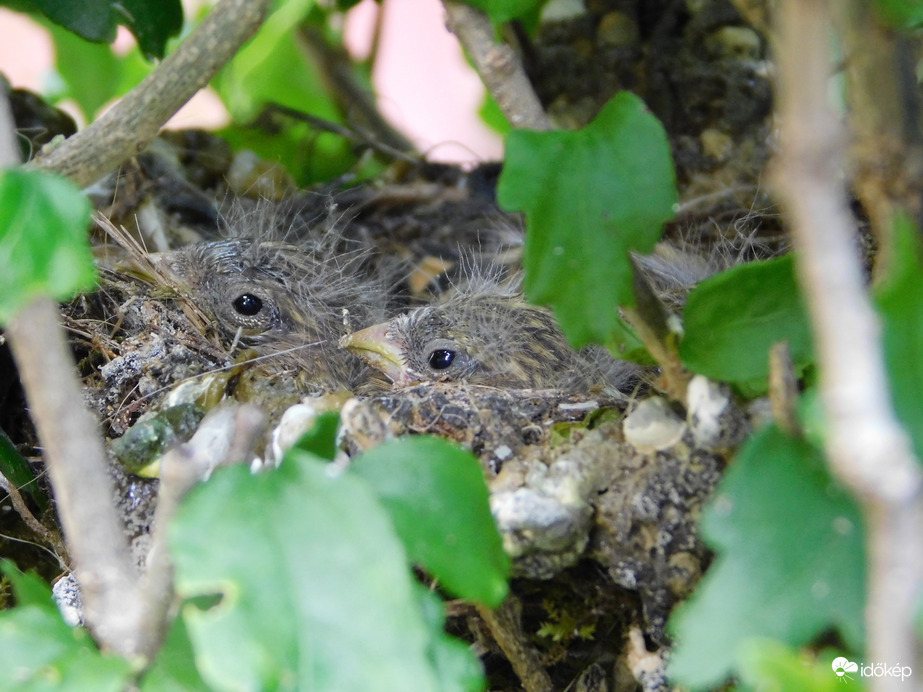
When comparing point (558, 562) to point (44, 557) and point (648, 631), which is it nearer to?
point (648, 631)

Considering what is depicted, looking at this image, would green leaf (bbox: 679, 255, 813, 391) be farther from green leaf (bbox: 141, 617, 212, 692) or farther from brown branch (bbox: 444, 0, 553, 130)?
green leaf (bbox: 141, 617, 212, 692)

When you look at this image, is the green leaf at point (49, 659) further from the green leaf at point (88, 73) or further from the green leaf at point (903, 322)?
the green leaf at point (88, 73)

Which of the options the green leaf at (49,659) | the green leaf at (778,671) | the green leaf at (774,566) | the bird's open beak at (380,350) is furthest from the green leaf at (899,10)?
the bird's open beak at (380,350)

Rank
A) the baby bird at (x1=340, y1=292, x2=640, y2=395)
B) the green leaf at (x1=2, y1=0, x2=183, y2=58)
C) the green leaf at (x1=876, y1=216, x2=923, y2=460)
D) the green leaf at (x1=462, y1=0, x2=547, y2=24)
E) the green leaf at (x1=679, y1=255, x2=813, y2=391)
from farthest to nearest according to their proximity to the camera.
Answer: the baby bird at (x1=340, y1=292, x2=640, y2=395)
the green leaf at (x1=2, y1=0, x2=183, y2=58)
the green leaf at (x1=462, y1=0, x2=547, y2=24)
the green leaf at (x1=679, y1=255, x2=813, y2=391)
the green leaf at (x1=876, y1=216, x2=923, y2=460)

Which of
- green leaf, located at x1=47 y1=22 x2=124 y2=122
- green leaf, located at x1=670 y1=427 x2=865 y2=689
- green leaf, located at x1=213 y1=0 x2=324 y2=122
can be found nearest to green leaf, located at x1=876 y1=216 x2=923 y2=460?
green leaf, located at x1=670 y1=427 x2=865 y2=689

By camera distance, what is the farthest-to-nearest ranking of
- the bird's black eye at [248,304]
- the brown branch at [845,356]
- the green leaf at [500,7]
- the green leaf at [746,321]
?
1. the bird's black eye at [248,304]
2. the green leaf at [500,7]
3. the green leaf at [746,321]
4. the brown branch at [845,356]

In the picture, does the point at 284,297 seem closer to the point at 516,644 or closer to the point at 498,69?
the point at 498,69

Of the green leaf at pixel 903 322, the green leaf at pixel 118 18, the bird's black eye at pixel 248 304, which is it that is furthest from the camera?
the bird's black eye at pixel 248 304

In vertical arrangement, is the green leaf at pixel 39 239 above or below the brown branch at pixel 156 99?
above
